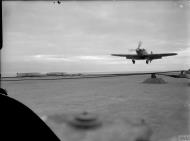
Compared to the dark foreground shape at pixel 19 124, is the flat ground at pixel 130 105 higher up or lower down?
lower down

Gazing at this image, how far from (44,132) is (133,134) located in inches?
152

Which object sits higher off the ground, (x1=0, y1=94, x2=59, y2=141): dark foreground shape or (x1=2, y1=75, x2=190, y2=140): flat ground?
(x1=0, y1=94, x2=59, y2=141): dark foreground shape

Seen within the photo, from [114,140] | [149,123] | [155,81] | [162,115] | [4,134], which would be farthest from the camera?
[155,81]

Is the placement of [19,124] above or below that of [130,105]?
above

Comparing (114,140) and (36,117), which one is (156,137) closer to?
(114,140)

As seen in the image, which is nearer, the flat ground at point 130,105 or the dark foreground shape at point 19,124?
the dark foreground shape at point 19,124

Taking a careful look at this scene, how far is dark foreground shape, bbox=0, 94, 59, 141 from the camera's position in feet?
1.45

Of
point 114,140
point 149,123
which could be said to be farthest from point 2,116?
point 149,123

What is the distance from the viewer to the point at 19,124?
458 mm

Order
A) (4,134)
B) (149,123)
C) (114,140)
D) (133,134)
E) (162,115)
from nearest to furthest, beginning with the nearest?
(4,134) < (114,140) < (133,134) < (149,123) < (162,115)

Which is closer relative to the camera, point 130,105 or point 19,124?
point 19,124

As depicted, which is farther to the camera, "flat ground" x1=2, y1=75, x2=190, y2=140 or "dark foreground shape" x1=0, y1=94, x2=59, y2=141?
"flat ground" x1=2, y1=75, x2=190, y2=140

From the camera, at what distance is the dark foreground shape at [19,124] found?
442 mm

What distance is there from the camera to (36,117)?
0.48 meters
